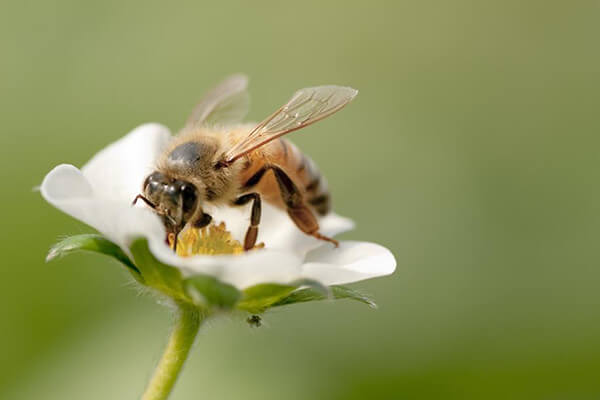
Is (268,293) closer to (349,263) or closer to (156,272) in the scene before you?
(156,272)

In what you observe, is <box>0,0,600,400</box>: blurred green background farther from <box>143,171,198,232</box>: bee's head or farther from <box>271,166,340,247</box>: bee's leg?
<box>271,166,340,247</box>: bee's leg

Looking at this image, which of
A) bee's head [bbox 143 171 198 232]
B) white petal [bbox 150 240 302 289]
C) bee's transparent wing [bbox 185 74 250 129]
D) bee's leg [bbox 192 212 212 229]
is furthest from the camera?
bee's transparent wing [bbox 185 74 250 129]

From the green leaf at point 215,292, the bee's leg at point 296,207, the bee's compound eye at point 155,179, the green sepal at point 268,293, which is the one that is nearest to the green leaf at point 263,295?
the green sepal at point 268,293

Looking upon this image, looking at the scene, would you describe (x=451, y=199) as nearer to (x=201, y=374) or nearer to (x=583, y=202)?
(x=583, y=202)

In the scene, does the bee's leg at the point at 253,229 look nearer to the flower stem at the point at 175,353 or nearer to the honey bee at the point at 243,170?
the honey bee at the point at 243,170

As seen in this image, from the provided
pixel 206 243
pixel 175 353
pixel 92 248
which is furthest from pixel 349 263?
pixel 92 248

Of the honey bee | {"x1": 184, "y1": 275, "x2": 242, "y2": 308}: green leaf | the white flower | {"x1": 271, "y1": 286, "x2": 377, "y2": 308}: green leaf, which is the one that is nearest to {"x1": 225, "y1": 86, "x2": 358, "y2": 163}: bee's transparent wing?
the honey bee

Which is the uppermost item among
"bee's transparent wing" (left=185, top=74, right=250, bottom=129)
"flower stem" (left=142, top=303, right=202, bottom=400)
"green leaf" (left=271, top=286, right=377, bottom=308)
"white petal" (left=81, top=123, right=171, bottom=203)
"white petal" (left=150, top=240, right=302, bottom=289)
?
"bee's transparent wing" (left=185, top=74, right=250, bottom=129)
